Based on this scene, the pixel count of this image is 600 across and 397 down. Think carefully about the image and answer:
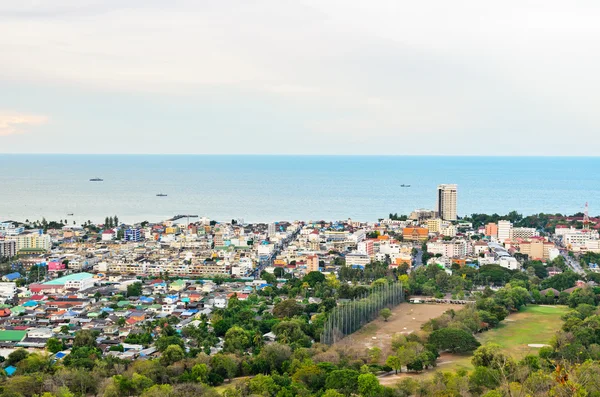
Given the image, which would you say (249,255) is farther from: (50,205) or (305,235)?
(50,205)

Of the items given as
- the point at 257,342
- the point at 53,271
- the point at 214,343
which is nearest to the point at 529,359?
the point at 257,342

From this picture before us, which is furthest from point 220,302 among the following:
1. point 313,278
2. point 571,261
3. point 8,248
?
point 571,261

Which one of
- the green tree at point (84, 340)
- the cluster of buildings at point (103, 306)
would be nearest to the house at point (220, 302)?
the cluster of buildings at point (103, 306)

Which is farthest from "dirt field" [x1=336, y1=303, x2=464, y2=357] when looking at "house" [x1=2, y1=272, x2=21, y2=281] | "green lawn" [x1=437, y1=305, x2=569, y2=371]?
"house" [x1=2, y1=272, x2=21, y2=281]

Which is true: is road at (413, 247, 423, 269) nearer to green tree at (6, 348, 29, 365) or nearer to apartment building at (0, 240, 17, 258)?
green tree at (6, 348, 29, 365)

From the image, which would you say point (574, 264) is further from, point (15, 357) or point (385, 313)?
point (15, 357)

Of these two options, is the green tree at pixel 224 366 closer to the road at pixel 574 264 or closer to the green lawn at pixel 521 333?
the green lawn at pixel 521 333
